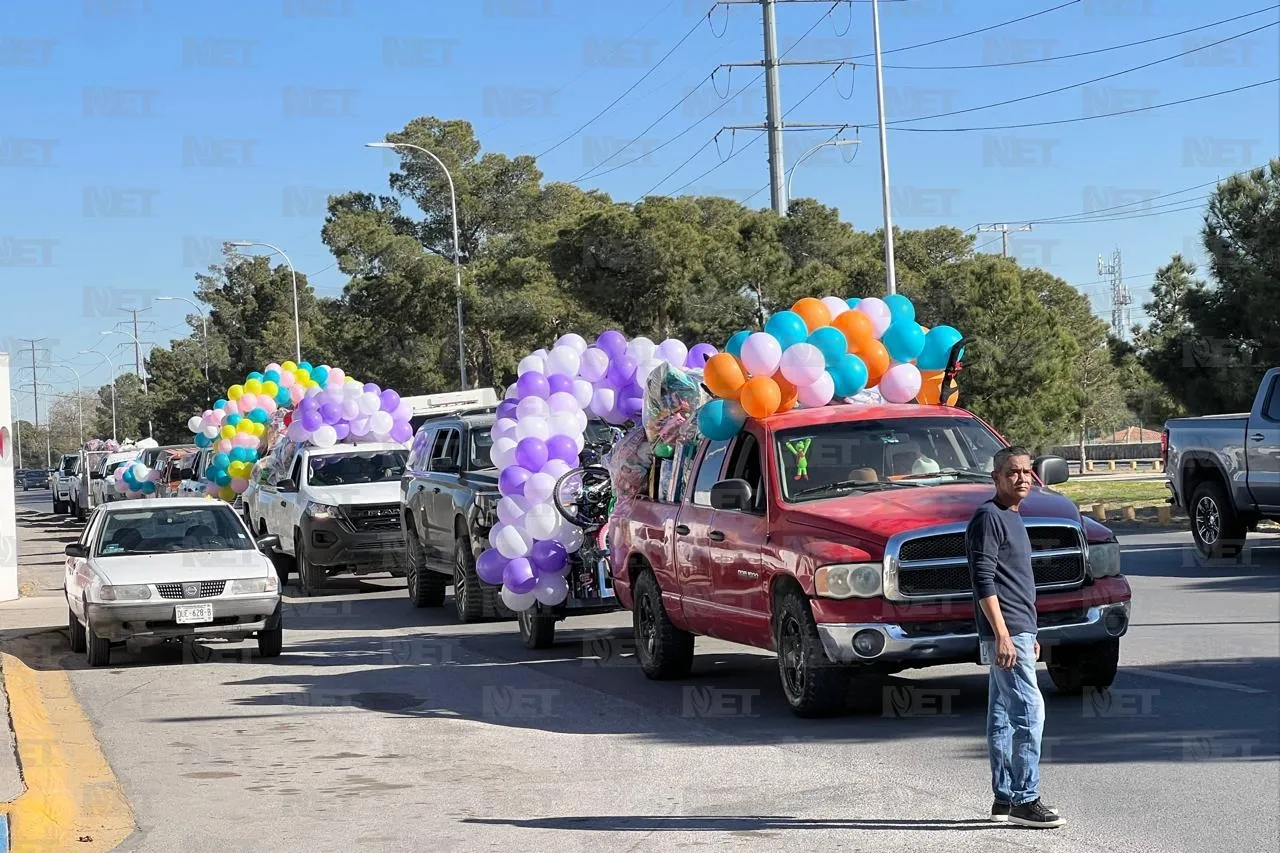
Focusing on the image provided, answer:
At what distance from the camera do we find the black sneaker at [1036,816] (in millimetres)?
7246

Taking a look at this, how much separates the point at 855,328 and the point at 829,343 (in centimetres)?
43

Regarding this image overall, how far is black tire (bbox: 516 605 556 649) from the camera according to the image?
48.3 ft

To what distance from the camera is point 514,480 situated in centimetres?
1436

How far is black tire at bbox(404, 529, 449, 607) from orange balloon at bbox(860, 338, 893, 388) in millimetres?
7823

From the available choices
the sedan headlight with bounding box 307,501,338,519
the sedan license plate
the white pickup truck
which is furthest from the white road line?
the sedan headlight with bounding box 307,501,338,519

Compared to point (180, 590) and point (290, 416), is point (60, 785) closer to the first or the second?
point (180, 590)

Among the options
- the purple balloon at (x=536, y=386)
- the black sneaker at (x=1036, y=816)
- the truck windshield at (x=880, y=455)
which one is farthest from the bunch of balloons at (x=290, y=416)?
the black sneaker at (x=1036, y=816)

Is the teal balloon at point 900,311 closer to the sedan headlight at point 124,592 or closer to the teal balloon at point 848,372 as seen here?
the teal balloon at point 848,372

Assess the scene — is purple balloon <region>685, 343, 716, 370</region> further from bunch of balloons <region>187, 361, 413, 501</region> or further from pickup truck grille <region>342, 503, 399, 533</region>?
bunch of balloons <region>187, 361, 413, 501</region>

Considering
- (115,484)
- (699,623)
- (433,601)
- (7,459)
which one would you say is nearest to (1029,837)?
(699,623)

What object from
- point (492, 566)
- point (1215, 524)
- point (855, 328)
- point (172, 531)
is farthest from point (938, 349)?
point (1215, 524)

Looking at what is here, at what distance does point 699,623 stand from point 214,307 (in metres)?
94.6

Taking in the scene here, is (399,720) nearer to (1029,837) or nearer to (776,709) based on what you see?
(776,709)

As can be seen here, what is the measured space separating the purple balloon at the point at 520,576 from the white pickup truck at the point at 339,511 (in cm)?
650
